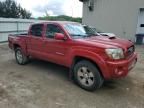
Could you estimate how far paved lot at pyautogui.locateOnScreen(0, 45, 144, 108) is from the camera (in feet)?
12.6

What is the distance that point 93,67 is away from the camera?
4.34 m

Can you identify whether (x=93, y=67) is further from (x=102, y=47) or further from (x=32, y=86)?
(x=32, y=86)

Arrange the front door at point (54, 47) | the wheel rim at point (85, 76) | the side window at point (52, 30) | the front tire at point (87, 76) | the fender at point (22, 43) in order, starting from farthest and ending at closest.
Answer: the fender at point (22, 43)
the side window at point (52, 30)
the front door at point (54, 47)
the wheel rim at point (85, 76)
the front tire at point (87, 76)

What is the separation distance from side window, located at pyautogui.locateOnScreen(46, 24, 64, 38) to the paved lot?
132 centimetres

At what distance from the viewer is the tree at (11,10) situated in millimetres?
23141

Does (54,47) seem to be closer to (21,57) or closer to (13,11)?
(21,57)

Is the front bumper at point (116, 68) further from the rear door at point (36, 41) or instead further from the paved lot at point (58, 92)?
the rear door at point (36, 41)

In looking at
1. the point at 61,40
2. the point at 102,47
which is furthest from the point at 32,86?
the point at 102,47

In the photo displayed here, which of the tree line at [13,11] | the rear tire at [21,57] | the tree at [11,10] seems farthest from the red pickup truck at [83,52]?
the tree at [11,10]

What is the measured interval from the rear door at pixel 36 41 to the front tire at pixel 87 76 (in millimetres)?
1668

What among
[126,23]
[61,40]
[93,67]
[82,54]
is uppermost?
[126,23]

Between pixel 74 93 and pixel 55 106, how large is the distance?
77 centimetres

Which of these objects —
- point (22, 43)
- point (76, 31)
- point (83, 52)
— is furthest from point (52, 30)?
point (22, 43)

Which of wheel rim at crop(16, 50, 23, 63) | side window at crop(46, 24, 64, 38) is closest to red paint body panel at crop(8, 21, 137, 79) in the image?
side window at crop(46, 24, 64, 38)
